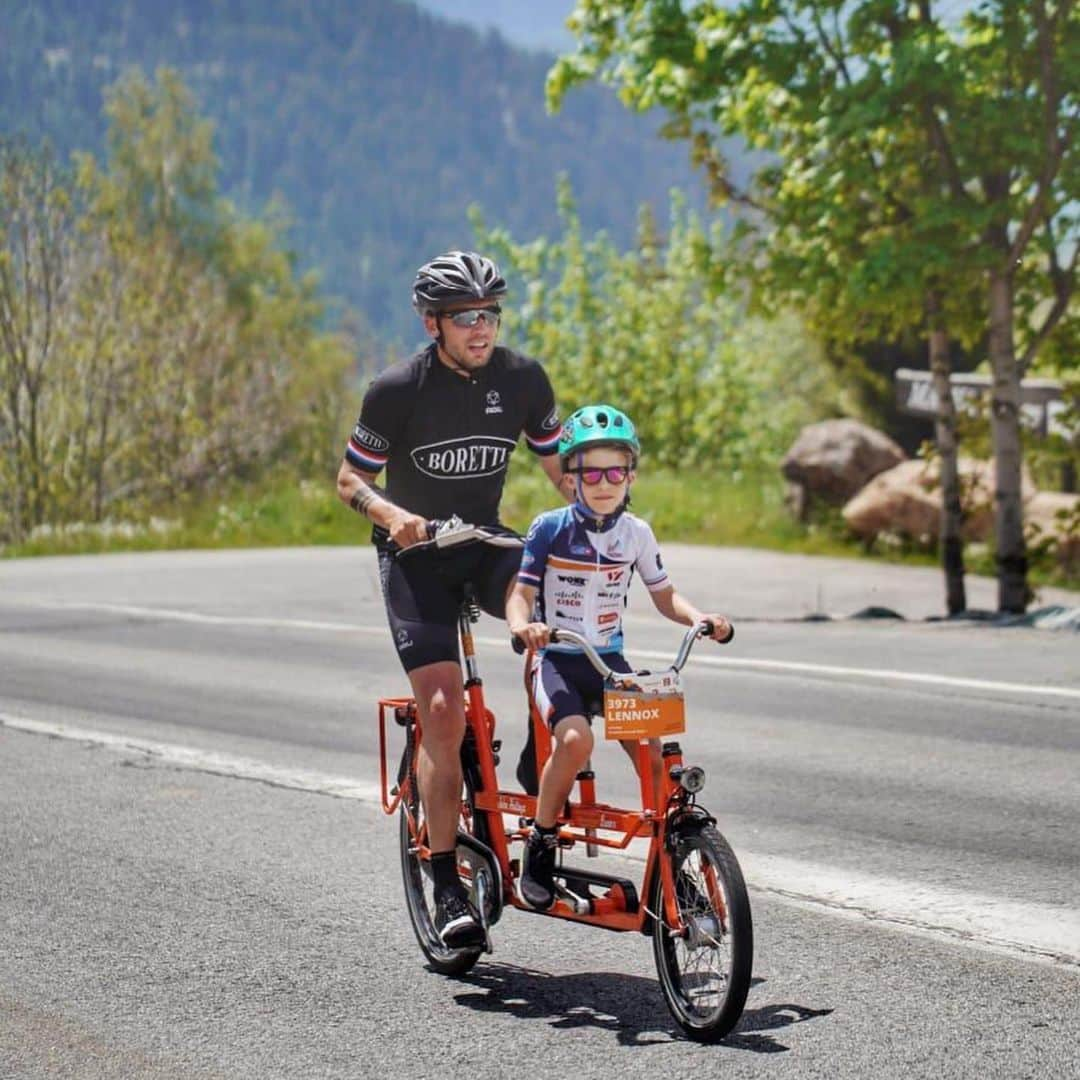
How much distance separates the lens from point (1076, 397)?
16.4 m

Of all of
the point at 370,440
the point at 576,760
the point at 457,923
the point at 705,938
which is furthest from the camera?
the point at 370,440

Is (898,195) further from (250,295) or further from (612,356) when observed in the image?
(250,295)

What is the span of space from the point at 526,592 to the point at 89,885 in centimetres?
246

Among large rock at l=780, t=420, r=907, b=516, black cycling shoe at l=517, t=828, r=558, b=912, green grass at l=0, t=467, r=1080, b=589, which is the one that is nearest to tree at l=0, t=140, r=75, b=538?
green grass at l=0, t=467, r=1080, b=589

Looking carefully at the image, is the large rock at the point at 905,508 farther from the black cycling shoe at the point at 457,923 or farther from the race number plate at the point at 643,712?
the race number plate at the point at 643,712

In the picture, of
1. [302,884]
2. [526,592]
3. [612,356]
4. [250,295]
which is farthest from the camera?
[250,295]

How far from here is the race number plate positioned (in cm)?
526

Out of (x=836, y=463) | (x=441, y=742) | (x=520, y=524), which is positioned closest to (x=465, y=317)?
(x=441, y=742)

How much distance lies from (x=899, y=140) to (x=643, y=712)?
11.8m

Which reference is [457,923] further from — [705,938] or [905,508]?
[905,508]

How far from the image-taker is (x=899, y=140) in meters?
16.2

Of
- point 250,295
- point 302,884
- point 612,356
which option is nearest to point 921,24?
point 302,884

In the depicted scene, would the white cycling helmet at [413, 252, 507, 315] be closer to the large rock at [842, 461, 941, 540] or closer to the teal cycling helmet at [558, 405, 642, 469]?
the teal cycling helmet at [558, 405, 642, 469]

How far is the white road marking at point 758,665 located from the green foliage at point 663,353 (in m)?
19.9
